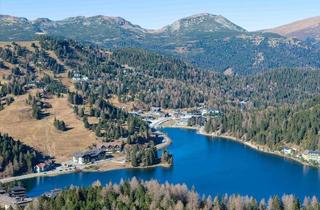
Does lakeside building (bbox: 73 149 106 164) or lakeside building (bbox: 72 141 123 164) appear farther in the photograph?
lakeside building (bbox: 72 141 123 164)

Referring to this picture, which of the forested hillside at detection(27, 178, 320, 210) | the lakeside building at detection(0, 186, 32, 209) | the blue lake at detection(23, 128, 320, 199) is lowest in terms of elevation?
the blue lake at detection(23, 128, 320, 199)

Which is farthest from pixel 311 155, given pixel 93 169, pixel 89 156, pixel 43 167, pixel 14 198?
pixel 14 198

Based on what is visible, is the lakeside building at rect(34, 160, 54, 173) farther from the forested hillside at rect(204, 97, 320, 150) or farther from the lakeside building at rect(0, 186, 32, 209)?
the forested hillside at rect(204, 97, 320, 150)

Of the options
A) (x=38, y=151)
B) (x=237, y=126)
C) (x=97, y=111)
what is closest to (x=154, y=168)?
(x=38, y=151)

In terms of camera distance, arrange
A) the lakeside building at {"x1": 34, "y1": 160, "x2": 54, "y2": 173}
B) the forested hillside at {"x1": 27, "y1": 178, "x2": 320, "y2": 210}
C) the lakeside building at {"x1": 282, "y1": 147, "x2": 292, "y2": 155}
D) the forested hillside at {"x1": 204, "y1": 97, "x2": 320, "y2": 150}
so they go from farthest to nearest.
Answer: the forested hillside at {"x1": 204, "y1": 97, "x2": 320, "y2": 150}, the lakeside building at {"x1": 282, "y1": 147, "x2": 292, "y2": 155}, the lakeside building at {"x1": 34, "y1": 160, "x2": 54, "y2": 173}, the forested hillside at {"x1": 27, "y1": 178, "x2": 320, "y2": 210}

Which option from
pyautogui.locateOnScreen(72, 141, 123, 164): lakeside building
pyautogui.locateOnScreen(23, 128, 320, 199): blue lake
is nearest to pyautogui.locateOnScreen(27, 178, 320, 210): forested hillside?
pyautogui.locateOnScreen(23, 128, 320, 199): blue lake

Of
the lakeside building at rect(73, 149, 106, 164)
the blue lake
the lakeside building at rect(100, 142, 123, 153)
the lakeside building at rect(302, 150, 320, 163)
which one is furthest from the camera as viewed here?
the lakeside building at rect(100, 142, 123, 153)
